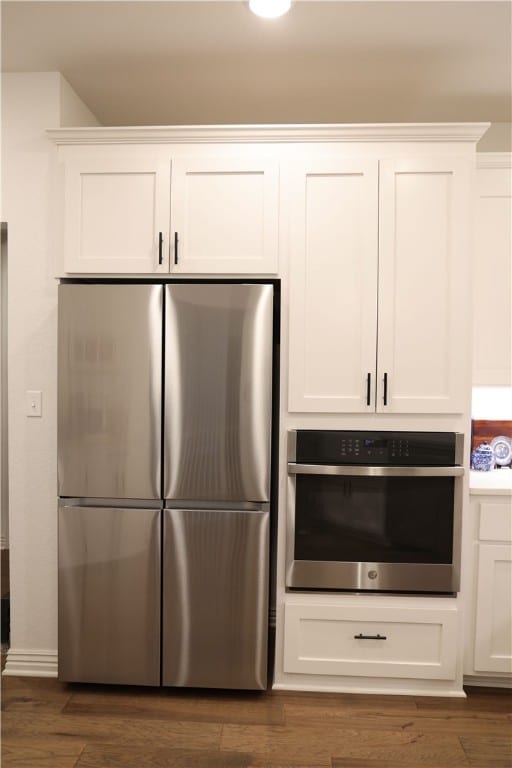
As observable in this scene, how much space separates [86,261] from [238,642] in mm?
1685

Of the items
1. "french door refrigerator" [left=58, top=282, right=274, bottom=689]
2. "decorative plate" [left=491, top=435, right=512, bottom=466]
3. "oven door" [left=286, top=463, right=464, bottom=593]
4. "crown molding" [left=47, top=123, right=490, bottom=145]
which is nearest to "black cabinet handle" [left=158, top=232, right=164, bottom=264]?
"french door refrigerator" [left=58, top=282, right=274, bottom=689]

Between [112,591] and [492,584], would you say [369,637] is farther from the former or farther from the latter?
[112,591]

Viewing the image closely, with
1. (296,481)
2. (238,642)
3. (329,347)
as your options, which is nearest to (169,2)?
(329,347)

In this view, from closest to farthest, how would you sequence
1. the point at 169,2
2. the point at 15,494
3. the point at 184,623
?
the point at 169,2, the point at 184,623, the point at 15,494

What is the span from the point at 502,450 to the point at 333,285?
1302mm

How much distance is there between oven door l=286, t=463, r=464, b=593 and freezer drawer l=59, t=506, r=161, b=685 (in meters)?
0.60

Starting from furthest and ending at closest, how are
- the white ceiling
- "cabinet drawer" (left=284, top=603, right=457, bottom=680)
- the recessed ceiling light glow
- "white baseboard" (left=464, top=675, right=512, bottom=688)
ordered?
"white baseboard" (left=464, top=675, right=512, bottom=688) < "cabinet drawer" (left=284, top=603, right=457, bottom=680) < the white ceiling < the recessed ceiling light glow

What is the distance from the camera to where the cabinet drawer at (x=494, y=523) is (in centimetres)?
242

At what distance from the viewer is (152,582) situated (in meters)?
2.33

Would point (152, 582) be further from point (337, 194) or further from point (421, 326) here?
point (337, 194)

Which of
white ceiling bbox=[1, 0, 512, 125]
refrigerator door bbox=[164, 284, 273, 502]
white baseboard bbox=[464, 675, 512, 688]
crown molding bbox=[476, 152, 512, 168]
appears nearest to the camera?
white ceiling bbox=[1, 0, 512, 125]

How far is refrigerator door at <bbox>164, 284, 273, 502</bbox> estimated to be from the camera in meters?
2.28

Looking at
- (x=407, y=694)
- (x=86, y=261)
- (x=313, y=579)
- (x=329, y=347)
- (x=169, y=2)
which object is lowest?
(x=407, y=694)

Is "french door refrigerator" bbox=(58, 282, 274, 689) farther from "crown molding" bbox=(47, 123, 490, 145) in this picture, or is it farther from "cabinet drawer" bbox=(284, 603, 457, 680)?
"crown molding" bbox=(47, 123, 490, 145)
